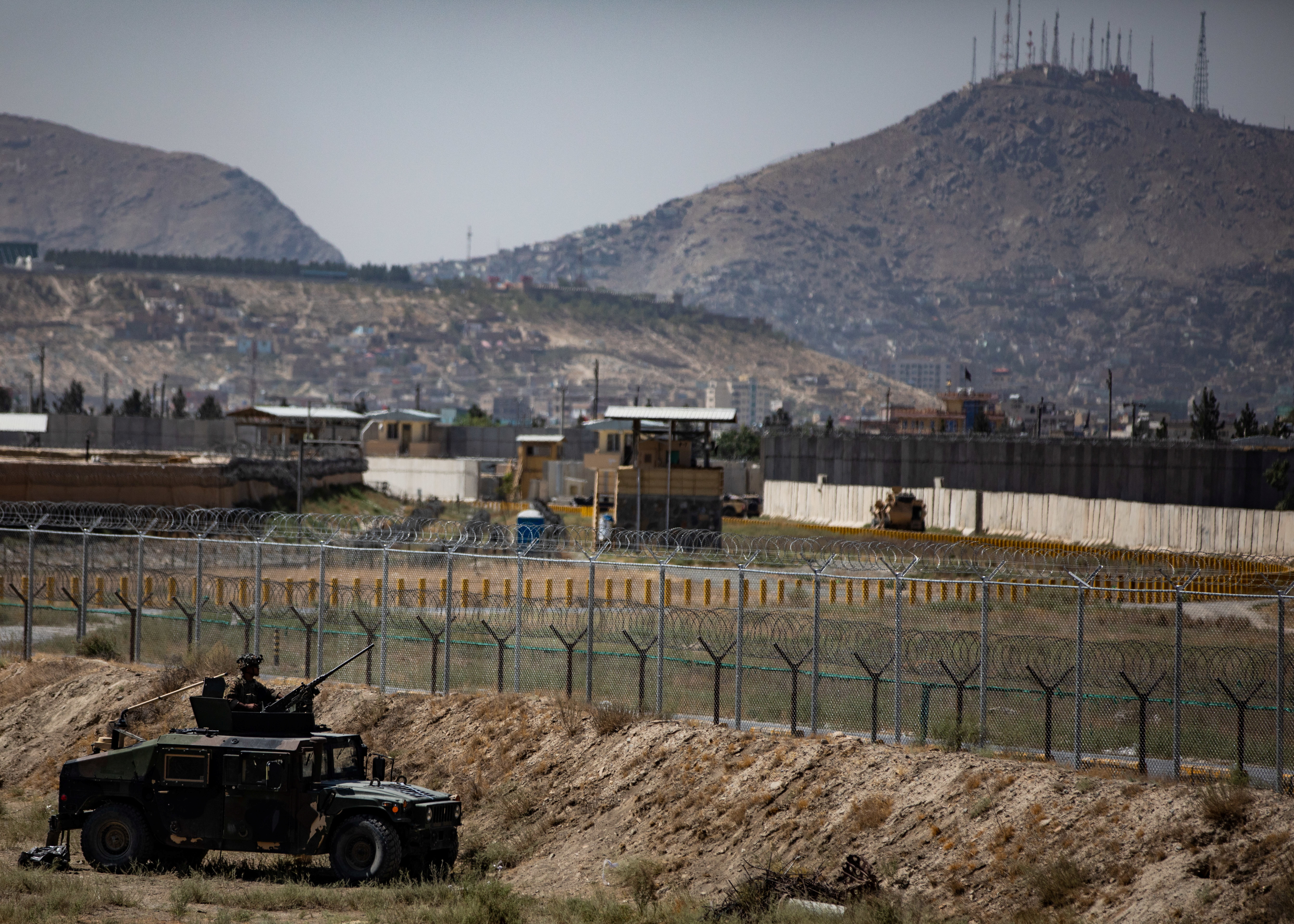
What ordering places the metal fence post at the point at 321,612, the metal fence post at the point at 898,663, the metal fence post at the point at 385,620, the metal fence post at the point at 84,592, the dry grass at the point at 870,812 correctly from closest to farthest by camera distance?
the dry grass at the point at 870,812
the metal fence post at the point at 898,663
the metal fence post at the point at 385,620
the metal fence post at the point at 321,612
the metal fence post at the point at 84,592

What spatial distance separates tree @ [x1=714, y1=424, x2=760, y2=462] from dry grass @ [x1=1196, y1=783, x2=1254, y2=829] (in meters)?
105

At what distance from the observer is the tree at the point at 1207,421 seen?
355 ft

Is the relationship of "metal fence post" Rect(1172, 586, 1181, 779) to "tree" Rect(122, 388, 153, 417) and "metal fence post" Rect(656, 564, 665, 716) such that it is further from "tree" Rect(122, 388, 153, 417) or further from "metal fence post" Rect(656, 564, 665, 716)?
"tree" Rect(122, 388, 153, 417)

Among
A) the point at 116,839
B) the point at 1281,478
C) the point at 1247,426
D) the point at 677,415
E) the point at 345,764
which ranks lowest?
the point at 116,839

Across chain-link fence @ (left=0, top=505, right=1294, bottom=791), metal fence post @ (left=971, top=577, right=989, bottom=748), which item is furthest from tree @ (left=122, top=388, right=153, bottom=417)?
metal fence post @ (left=971, top=577, right=989, bottom=748)

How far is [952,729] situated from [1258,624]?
15.7 metres

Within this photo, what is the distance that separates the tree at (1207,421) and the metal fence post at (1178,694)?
88.1 meters

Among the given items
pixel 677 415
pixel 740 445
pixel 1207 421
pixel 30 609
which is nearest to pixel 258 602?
pixel 30 609

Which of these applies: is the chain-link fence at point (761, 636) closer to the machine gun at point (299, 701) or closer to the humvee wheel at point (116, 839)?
the machine gun at point (299, 701)

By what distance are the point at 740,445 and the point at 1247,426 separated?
43705 millimetres

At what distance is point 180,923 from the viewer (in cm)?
1438

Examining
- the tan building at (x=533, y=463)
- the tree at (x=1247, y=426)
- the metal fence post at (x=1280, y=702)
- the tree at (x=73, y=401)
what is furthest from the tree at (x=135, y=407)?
the metal fence post at (x=1280, y=702)

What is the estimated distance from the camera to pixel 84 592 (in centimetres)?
2680

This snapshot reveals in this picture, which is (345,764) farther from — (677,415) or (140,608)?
(677,415)
